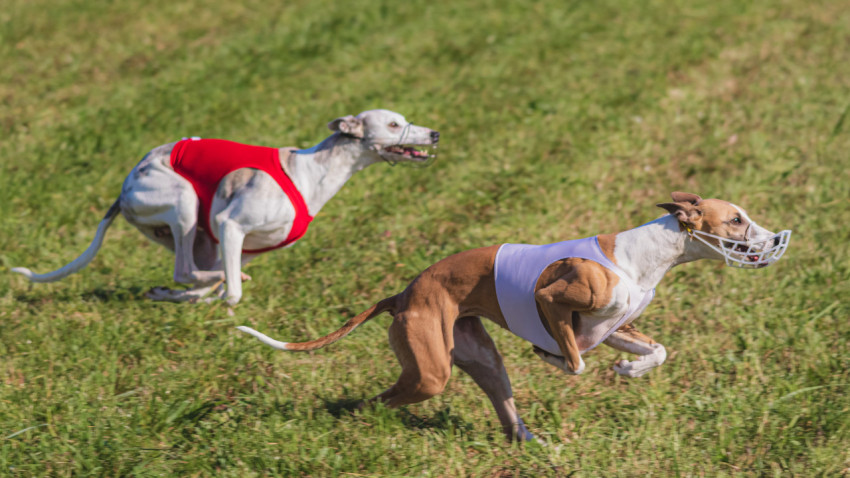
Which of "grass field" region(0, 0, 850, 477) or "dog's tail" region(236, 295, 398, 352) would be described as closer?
"dog's tail" region(236, 295, 398, 352)

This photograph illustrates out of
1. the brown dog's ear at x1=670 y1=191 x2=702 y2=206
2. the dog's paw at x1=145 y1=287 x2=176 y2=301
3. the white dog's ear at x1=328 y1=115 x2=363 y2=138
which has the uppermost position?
the white dog's ear at x1=328 y1=115 x2=363 y2=138

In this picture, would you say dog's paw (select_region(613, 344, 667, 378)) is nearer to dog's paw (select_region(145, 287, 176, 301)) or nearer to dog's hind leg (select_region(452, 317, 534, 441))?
dog's hind leg (select_region(452, 317, 534, 441))

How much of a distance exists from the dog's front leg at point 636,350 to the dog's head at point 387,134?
2.03m

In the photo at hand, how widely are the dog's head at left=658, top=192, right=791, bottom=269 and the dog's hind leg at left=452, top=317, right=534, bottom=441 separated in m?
1.40

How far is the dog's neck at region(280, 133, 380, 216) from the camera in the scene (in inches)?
252

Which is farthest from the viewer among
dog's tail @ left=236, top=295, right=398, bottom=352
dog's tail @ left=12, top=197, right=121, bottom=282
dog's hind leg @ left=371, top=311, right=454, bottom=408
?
dog's tail @ left=12, top=197, right=121, bottom=282

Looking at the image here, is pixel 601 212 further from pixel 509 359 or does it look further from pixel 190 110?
pixel 190 110

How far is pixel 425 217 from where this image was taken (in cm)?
855

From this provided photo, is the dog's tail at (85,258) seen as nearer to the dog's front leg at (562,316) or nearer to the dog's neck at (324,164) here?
the dog's neck at (324,164)

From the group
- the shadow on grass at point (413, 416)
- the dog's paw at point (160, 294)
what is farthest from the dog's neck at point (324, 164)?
the shadow on grass at point (413, 416)

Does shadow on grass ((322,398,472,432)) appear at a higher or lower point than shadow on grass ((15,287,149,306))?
lower

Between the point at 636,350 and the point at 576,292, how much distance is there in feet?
2.64

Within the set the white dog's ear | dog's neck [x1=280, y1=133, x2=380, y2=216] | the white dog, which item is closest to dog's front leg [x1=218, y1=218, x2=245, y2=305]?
the white dog

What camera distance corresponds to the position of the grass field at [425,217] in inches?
210
